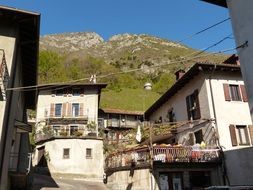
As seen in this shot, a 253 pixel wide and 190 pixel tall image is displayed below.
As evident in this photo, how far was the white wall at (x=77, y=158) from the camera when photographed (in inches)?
1323

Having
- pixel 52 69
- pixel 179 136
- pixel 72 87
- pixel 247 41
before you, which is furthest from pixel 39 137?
pixel 52 69

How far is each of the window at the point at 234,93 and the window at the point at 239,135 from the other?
2.14 m

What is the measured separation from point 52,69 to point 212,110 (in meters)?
61.8

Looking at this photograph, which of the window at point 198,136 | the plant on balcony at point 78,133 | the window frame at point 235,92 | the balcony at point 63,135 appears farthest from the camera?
the plant on balcony at point 78,133

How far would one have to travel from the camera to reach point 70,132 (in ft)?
129

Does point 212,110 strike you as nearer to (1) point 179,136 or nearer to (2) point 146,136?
(1) point 179,136

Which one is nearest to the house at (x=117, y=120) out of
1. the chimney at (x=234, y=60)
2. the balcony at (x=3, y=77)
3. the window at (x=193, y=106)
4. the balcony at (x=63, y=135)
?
the balcony at (x=63, y=135)

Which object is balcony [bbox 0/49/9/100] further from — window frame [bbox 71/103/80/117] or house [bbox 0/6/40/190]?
window frame [bbox 71/103/80/117]

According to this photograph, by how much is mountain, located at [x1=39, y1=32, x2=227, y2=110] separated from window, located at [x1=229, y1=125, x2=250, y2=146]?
8918mm

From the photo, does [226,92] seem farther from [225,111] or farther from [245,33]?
[245,33]

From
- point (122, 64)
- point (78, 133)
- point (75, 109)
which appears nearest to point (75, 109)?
point (75, 109)

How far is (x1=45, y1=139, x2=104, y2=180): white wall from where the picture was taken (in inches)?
1323

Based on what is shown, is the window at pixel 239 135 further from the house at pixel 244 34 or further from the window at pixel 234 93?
the house at pixel 244 34

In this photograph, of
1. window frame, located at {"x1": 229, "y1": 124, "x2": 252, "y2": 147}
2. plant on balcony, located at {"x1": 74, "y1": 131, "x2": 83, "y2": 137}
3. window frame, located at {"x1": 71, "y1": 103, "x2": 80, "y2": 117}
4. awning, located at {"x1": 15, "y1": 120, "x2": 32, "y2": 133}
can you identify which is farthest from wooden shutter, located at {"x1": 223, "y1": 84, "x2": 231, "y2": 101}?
window frame, located at {"x1": 71, "y1": 103, "x2": 80, "y2": 117}
